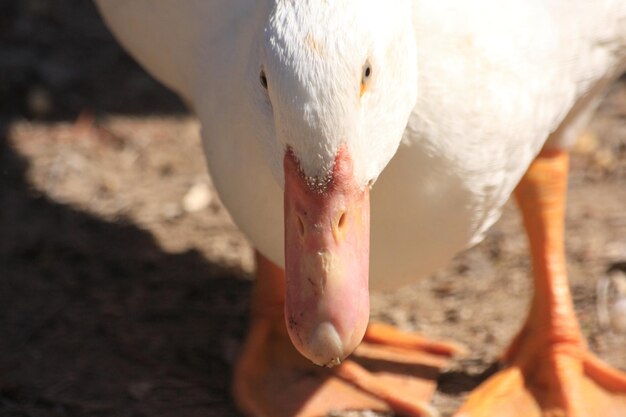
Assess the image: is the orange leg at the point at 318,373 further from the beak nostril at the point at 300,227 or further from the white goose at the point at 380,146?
the beak nostril at the point at 300,227

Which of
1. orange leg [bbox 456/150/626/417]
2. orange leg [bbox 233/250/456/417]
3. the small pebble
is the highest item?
orange leg [bbox 456/150/626/417]

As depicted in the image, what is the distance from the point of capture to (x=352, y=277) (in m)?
1.98

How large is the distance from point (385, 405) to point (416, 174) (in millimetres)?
765

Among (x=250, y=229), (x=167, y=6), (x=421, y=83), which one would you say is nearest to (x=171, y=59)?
(x=167, y=6)

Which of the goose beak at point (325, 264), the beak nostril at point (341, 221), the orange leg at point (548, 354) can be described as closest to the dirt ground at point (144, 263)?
the orange leg at point (548, 354)

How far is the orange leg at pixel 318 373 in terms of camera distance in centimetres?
280

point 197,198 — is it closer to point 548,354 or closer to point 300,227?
point 548,354

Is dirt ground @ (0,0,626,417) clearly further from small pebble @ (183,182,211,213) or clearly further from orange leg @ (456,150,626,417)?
orange leg @ (456,150,626,417)

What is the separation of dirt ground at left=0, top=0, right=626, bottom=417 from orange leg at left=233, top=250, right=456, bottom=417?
2.5 inches

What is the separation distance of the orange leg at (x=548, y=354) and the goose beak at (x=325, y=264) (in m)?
0.83

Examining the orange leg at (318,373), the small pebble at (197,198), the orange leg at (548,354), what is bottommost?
the small pebble at (197,198)

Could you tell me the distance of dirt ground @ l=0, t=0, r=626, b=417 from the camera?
293 cm

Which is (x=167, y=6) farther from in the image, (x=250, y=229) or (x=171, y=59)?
(x=250, y=229)

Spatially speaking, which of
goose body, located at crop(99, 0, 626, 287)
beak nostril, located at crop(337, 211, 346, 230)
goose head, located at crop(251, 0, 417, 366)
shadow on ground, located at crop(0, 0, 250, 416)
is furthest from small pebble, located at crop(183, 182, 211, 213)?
beak nostril, located at crop(337, 211, 346, 230)
